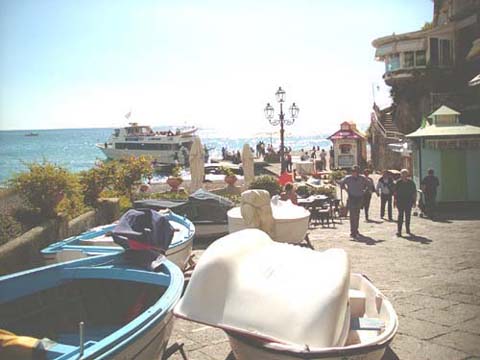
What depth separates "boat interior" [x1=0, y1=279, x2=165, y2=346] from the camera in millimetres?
4906

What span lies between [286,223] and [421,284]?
2692 mm

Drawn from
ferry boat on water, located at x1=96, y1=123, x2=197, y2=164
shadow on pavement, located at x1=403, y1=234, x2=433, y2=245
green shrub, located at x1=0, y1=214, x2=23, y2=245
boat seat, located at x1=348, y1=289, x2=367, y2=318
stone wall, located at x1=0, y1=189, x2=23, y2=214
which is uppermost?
ferry boat on water, located at x1=96, y1=123, x2=197, y2=164

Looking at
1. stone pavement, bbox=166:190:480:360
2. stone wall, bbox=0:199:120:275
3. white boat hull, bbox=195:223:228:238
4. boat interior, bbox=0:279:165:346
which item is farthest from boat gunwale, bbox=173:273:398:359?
white boat hull, bbox=195:223:228:238

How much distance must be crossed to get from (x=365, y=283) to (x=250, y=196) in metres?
2.72

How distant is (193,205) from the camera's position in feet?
40.3

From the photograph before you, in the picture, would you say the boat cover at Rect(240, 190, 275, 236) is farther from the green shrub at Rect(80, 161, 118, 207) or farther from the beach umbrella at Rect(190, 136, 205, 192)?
the beach umbrella at Rect(190, 136, 205, 192)

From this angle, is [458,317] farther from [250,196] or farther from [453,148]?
[453,148]

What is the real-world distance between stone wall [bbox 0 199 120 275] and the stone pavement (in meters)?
2.53

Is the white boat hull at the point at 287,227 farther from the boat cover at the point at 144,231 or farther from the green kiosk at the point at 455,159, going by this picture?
the green kiosk at the point at 455,159

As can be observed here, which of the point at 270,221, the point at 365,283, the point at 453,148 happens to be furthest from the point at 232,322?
the point at 453,148

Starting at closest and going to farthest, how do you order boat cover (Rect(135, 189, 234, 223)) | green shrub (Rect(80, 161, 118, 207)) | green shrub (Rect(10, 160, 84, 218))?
green shrub (Rect(10, 160, 84, 218))
green shrub (Rect(80, 161, 118, 207))
boat cover (Rect(135, 189, 234, 223))

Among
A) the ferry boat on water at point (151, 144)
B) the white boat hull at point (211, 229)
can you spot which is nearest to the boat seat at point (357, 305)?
→ the white boat hull at point (211, 229)

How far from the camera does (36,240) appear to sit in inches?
307

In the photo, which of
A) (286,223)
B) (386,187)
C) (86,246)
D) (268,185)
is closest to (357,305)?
(286,223)
